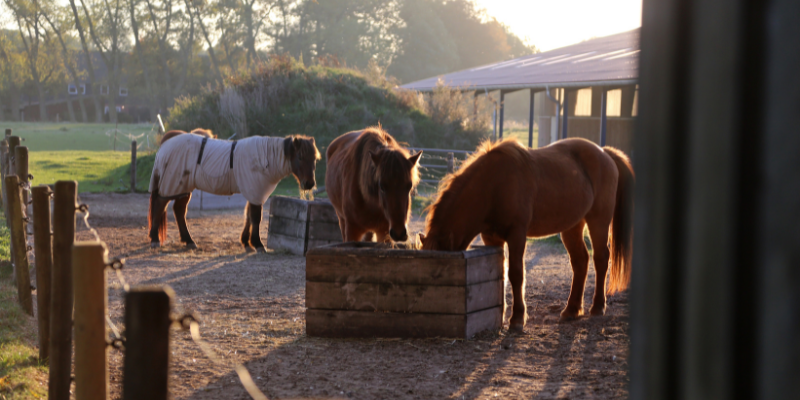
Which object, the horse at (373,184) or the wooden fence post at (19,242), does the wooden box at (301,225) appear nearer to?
the horse at (373,184)

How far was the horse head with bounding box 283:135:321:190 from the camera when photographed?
8.50 metres

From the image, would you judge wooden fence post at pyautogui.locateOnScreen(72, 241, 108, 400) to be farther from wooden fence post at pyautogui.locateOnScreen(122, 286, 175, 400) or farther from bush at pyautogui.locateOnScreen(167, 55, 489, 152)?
bush at pyautogui.locateOnScreen(167, 55, 489, 152)

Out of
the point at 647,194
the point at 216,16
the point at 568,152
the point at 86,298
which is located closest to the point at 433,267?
the point at 568,152

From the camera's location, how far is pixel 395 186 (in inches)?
191

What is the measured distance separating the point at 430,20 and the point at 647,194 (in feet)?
182

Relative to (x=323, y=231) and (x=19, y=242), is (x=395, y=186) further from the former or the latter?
(x=323, y=231)

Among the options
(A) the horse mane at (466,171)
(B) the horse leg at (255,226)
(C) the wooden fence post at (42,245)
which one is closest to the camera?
(C) the wooden fence post at (42,245)

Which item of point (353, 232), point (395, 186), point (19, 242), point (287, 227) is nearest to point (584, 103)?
point (287, 227)

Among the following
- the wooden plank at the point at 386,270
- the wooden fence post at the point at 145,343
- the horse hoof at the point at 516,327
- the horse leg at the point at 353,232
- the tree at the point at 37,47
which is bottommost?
the horse hoof at the point at 516,327

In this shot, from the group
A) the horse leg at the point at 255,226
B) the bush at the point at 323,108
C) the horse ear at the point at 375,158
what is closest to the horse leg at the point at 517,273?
the horse ear at the point at 375,158

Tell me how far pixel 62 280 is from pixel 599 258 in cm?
419

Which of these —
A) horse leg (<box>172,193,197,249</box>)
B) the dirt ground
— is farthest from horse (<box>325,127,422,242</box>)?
horse leg (<box>172,193,197,249</box>)

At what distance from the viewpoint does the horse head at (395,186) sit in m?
4.82

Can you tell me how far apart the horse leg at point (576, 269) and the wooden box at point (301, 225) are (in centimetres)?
376
